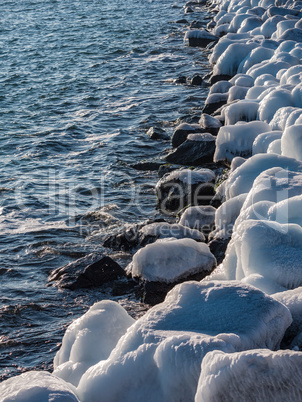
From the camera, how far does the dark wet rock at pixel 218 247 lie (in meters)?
6.44

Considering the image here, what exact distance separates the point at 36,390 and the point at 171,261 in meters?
2.87

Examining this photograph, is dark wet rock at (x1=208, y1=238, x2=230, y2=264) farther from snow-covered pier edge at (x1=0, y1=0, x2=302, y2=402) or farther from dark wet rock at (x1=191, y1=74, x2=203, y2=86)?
dark wet rock at (x1=191, y1=74, x2=203, y2=86)

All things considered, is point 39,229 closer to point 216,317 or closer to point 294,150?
point 294,150

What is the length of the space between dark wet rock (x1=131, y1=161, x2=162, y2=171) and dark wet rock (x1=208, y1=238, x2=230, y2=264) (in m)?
3.54

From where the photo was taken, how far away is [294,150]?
274 inches

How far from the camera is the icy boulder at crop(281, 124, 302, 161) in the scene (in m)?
6.82

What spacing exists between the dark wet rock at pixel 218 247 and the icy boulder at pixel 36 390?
315cm

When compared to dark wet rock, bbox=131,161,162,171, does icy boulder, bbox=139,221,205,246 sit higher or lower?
higher

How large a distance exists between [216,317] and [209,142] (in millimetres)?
6144

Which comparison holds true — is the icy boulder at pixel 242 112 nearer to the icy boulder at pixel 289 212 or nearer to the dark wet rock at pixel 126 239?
the dark wet rock at pixel 126 239

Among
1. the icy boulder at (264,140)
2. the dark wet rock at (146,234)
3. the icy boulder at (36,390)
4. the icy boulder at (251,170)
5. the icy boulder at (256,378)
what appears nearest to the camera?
the icy boulder at (256,378)

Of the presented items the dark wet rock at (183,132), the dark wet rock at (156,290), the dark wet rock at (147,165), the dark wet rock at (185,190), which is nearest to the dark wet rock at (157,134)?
the dark wet rock at (183,132)

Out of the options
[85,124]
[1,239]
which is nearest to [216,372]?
[1,239]

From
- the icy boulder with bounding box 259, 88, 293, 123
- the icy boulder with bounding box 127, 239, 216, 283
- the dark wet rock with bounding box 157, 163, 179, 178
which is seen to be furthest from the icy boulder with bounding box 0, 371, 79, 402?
the icy boulder with bounding box 259, 88, 293, 123
